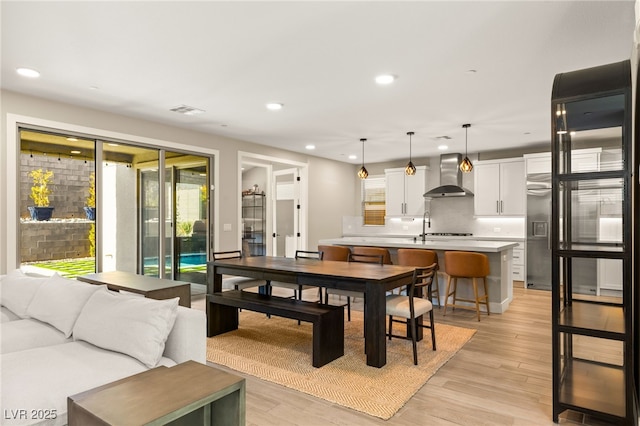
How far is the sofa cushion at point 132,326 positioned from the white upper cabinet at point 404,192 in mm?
6933

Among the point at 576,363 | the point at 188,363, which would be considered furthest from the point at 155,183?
the point at 576,363

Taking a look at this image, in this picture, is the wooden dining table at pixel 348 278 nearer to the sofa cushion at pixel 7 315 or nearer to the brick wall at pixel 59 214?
the sofa cushion at pixel 7 315

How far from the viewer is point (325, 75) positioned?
3703mm

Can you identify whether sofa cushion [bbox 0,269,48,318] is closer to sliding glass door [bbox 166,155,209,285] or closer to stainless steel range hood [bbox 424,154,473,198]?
sliding glass door [bbox 166,155,209,285]

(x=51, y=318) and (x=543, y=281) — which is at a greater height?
(x=51, y=318)

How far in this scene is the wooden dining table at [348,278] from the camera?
330 centimetres

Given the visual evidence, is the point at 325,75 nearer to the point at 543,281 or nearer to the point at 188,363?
the point at 188,363

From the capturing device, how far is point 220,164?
6414mm

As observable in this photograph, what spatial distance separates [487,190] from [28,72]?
7.38 meters

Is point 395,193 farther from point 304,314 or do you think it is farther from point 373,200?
point 304,314

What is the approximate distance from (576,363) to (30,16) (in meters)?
4.37

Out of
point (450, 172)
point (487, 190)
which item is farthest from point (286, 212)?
point (487, 190)

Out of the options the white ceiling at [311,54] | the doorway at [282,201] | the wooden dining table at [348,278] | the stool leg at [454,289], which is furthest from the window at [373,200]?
the wooden dining table at [348,278]

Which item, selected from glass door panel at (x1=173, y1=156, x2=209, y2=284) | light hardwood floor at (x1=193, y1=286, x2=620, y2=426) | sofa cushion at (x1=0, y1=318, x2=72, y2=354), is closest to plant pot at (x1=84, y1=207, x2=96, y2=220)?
glass door panel at (x1=173, y1=156, x2=209, y2=284)
